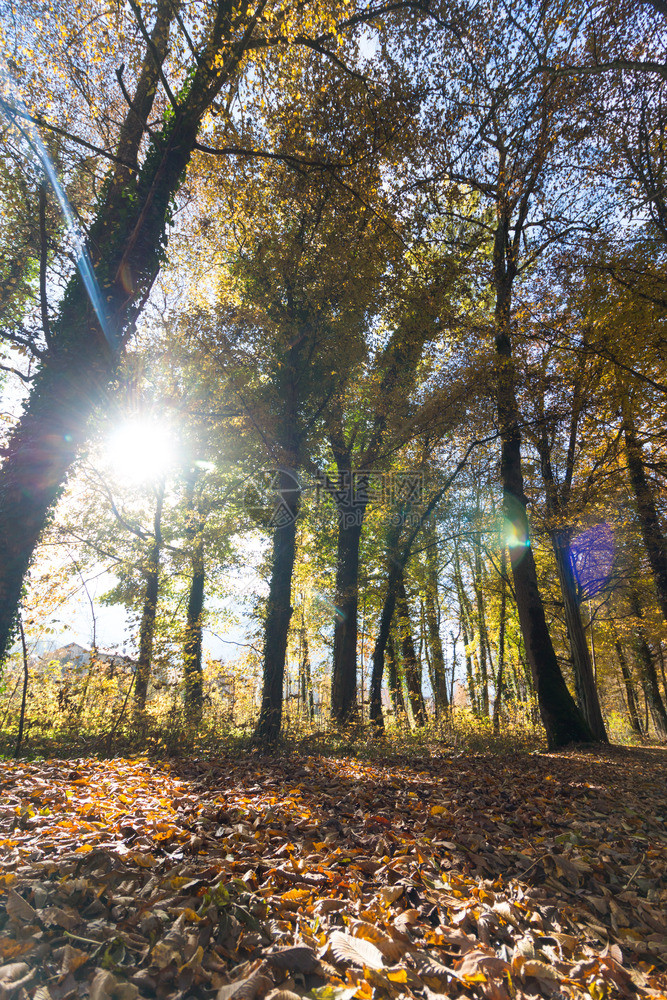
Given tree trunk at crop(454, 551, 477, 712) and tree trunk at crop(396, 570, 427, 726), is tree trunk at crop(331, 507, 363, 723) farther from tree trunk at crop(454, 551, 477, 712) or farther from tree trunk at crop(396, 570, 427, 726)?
tree trunk at crop(454, 551, 477, 712)

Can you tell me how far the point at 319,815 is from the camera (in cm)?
347

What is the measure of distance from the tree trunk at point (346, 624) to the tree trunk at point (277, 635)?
2706mm

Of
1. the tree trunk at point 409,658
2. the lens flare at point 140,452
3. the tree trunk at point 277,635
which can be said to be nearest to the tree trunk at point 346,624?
the tree trunk at point 277,635

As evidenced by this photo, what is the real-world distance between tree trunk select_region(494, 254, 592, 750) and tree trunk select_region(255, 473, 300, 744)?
462cm

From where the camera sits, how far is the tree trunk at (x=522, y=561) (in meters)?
8.29

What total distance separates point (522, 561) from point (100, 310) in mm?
8486

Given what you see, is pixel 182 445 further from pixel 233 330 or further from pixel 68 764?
pixel 68 764

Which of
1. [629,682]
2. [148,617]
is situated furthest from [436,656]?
[148,617]

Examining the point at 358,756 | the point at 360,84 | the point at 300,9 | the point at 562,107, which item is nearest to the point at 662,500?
the point at 562,107

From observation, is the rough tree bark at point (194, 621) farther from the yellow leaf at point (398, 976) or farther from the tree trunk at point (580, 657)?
the tree trunk at point (580, 657)

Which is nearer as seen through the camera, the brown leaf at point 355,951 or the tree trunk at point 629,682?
the brown leaf at point 355,951

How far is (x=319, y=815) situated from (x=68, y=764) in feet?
9.80

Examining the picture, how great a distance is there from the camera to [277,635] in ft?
26.9

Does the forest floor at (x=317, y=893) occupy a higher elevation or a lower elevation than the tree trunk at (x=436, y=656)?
lower
